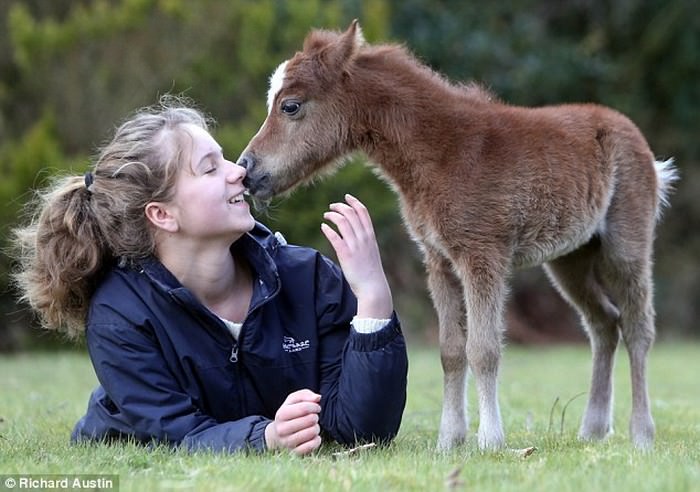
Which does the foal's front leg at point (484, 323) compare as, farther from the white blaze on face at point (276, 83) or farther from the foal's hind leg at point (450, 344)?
the white blaze on face at point (276, 83)

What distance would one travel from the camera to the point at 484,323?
542cm

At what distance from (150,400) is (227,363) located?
0.43 m

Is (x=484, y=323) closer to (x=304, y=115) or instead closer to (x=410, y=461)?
(x=410, y=461)

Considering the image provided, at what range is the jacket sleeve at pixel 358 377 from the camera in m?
4.93

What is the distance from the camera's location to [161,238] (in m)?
5.23

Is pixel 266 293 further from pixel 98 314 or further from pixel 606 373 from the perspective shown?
pixel 606 373

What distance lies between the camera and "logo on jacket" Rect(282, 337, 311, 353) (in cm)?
520

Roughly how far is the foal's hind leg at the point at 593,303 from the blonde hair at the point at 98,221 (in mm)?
2720

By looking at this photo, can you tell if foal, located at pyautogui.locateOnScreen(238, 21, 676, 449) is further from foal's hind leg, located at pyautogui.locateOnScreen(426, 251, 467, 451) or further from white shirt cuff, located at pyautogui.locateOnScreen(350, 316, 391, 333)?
white shirt cuff, located at pyautogui.locateOnScreen(350, 316, 391, 333)

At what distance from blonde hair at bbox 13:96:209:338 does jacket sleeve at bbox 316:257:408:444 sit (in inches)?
39.6

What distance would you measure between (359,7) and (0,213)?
7256mm

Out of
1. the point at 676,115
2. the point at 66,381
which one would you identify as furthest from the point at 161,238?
the point at 676,115

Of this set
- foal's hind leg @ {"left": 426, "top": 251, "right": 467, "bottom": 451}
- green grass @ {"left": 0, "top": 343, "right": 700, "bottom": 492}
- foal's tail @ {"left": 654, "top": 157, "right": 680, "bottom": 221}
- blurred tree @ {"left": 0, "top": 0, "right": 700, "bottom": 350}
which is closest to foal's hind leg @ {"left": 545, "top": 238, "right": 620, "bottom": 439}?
green grass @ {"left": 0, "top": 343, "right": 700, "bottom": 492}

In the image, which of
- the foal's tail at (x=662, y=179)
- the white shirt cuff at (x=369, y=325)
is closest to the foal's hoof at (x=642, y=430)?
the foal's tail at (x=662, y=179)
